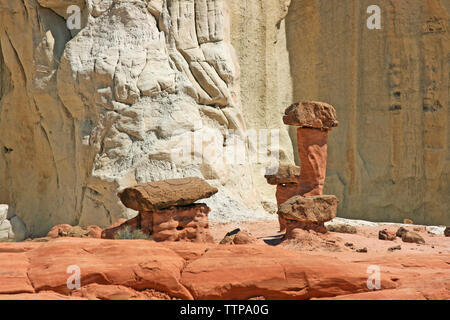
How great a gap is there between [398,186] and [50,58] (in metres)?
12.7

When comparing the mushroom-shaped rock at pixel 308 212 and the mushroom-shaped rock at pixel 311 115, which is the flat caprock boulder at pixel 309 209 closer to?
the mushroom-shaped rock at pixel 308 212

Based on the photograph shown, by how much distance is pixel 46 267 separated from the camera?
656 centimetres

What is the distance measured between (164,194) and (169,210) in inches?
15.3

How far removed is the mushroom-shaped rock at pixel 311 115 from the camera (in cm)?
1198

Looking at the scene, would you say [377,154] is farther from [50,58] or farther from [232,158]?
[50,58]

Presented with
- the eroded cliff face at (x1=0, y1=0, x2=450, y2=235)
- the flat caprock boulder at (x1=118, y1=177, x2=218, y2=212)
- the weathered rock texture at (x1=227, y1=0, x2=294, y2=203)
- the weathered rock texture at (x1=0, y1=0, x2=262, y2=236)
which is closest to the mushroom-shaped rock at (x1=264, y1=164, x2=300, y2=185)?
the eroded cliff face at (x1=0, y1=0, x2=450, y2=235)

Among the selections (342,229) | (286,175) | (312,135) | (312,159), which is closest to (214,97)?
(286,175)

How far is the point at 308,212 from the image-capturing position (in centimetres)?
1055

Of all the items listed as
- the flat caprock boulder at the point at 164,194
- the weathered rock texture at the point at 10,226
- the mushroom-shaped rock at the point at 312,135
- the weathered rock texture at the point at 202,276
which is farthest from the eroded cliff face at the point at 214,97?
the weathered rock texture at the point at 202,276

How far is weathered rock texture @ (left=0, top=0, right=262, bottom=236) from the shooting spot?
15359 mm

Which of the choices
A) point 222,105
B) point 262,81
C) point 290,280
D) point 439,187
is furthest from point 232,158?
point 290,280

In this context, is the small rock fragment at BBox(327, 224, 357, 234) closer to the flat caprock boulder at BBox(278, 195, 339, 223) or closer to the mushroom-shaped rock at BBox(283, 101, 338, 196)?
the mushroom-shaped rock at BBox(283, 101, 338, 196)

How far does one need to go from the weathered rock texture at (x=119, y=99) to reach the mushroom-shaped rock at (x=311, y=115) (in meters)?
3.80

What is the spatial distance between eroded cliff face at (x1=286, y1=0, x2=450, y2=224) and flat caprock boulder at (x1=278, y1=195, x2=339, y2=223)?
10.4 metres
